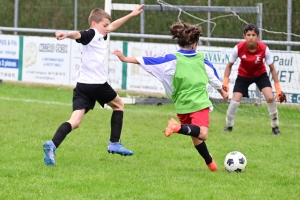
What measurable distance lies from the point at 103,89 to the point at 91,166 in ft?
2.94

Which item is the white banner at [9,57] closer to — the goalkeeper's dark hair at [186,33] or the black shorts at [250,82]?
the black shorts at [250,82]

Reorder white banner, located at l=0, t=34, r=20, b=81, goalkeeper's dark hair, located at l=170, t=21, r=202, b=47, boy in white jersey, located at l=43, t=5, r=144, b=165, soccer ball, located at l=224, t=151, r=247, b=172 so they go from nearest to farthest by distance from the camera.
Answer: goalkeeper's dark hair, located at l=170, t=21, r=202, b=47 < soccer ball, located at l=224, t=151, r=247, b=172 < boy in white jersey, located at l=43, t=5, r=144, b=165 < white banner, located at l=0, t=34, r=20, b=81

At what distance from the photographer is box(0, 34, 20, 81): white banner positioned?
17875 millimetres

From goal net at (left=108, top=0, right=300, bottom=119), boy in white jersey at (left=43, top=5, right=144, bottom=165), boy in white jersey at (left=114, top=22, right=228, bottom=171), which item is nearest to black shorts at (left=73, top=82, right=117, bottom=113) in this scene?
boy in white jersey at (left=43, top=5, right=144, bottom=165)

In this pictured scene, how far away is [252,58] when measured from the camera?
34.4 ft

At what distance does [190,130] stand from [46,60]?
10926 millimetres

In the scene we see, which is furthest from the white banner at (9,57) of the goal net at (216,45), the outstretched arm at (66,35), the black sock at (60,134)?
the outstretched arm at (66,35)

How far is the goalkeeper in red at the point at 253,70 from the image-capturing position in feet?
33.9

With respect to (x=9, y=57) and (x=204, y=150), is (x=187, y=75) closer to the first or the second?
(x=204, y=150)

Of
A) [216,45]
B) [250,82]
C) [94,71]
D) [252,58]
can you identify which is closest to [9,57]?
[216,45]

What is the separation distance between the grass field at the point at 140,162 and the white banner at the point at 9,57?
528cm

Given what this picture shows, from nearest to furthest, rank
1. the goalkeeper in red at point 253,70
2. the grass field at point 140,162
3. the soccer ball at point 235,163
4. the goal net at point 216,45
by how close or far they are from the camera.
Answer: the grass field at point 140,162 → the soccer ball at point 235,163 → the goalkeeper in red at point 253,70 → the goal net at point 216,45

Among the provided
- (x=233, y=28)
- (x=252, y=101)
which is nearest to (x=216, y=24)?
(x=233, y=28)

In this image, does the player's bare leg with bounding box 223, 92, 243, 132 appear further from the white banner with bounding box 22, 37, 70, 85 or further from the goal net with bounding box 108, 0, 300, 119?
the white banner with bounding box 22, 37, 70, 85
